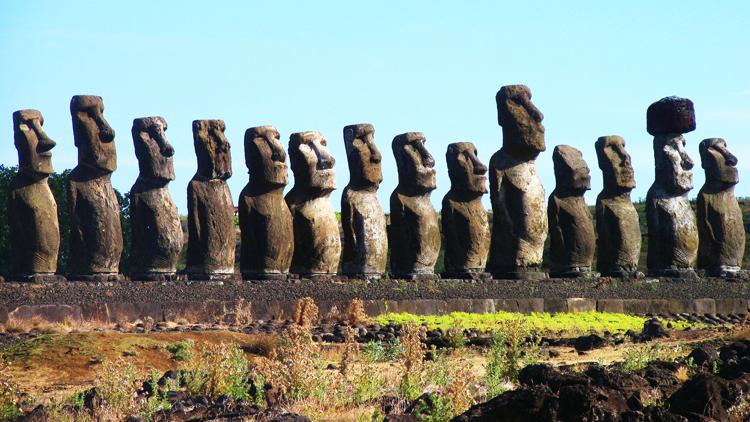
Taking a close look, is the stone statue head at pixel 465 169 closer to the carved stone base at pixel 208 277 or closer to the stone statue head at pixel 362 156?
the stone statue head at pixel 362 156

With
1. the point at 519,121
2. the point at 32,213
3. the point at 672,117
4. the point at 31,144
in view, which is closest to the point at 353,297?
the point at 32,213

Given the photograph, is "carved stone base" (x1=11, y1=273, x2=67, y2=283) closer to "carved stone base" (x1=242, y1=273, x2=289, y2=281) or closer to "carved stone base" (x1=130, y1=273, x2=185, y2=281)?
"carved stone base" (x1=130, y1=273, x2=185, y2=281)

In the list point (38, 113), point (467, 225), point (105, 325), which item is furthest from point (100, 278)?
point (467, 225)

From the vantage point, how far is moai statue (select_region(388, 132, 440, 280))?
79.6 ft

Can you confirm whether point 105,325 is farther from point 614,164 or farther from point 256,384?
point 614,164

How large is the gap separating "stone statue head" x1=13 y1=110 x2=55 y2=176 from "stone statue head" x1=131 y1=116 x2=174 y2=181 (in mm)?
1393

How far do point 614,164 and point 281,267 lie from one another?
25.2 ft

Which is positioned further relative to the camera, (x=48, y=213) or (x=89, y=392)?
(x=48, y=213)

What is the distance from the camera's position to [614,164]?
2730 cm

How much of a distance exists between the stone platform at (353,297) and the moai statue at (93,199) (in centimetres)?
104

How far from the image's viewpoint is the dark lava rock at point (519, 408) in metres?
8.73

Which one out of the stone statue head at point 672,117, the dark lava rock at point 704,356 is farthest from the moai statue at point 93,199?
the stone statue head at point 672,117

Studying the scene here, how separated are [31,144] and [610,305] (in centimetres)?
907

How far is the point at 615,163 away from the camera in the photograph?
89.7 ft
